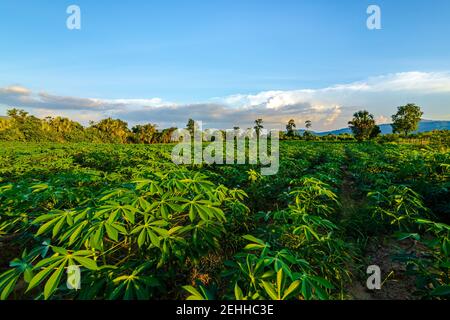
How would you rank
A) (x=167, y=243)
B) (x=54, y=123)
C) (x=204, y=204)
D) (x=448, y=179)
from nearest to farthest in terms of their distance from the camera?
1. (x=167, y=243)
2. (x=204, y=204)
3. (x=448, y=179)
4. (x=54, y=123)

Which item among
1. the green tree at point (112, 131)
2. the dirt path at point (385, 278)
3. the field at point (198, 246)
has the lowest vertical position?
the dirt path at point (385, 278)

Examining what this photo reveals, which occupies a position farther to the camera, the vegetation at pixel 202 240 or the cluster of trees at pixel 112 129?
the cluster of trees at pixel 112 129

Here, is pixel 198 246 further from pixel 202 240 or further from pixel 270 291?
pixel 270 291

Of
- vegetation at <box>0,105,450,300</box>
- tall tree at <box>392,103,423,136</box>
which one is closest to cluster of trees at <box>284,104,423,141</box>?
tall tree at <box>392,103,423,136</box>

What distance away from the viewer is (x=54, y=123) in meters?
40.9

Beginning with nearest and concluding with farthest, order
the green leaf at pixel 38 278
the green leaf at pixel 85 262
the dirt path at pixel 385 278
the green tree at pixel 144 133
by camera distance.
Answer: the green leaf at pixel 38 278
the green leaf at pixel 85 262
the dirt path at pixel 385 278
the green tree at pixel 144 133

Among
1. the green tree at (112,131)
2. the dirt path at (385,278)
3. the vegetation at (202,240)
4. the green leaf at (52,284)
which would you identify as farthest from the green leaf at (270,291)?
the green tree at (112,131)

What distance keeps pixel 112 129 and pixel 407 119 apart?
61176mm

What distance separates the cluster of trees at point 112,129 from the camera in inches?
1410

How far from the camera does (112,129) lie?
49.5 m

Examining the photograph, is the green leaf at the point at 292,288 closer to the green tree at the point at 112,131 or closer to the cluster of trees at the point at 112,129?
the cluster of trees at the point at 112,129
